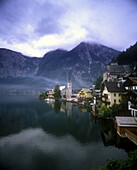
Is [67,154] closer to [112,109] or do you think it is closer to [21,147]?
[21,147]

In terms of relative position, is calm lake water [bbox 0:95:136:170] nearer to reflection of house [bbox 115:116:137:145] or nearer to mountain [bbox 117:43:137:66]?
reflection of house [bbox 115:116:137:145]

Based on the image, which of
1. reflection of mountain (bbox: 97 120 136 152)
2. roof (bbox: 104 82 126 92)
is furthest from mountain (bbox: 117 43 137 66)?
reflection of mountain (bbox: 97 120 136 152)

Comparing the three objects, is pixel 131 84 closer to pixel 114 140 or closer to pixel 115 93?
pixel 115 93

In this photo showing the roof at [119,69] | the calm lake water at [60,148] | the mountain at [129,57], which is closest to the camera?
the calm lake water at [60,148]

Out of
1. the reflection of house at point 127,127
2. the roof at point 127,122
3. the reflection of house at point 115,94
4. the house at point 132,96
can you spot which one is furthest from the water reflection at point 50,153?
the reflection of house at point 115,94

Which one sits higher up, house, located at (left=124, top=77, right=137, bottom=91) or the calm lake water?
house, located at (left=124, top=77, right=137, bottom=91)

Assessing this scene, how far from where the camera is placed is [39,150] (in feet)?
65.8

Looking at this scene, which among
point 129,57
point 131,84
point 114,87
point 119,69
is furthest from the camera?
point 129,57

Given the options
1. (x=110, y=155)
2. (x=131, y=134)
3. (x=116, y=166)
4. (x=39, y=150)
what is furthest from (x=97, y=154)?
(x=116, y=166)

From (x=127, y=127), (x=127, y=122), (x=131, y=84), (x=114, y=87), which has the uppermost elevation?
(x=131, y=84)

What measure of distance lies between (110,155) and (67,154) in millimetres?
6626

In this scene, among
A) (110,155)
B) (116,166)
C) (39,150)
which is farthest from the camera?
(39,150)

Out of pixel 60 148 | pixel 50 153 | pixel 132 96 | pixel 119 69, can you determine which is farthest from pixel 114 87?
pixel 119 69

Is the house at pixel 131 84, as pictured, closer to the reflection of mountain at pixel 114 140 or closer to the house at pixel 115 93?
the house at pixel 115 93
